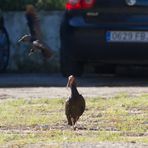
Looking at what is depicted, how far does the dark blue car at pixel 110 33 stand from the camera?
36.4ft

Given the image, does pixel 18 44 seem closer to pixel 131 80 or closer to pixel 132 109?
pixel 131 80

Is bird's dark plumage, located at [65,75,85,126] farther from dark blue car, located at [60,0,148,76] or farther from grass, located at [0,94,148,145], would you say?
dark blue car, located at [60,0,148,76]

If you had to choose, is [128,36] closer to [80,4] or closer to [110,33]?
[110,33]

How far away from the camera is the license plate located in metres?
11.1

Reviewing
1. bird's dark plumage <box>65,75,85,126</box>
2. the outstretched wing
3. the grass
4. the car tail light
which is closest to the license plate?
the car tail light

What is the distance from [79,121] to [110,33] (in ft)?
11.8

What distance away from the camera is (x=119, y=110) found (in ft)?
27.1

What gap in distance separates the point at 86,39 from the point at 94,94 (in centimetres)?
147

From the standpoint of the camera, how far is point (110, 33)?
11.1 metres

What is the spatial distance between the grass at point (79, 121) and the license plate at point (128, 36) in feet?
5.89

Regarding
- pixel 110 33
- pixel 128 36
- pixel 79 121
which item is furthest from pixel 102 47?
pixel 79 121

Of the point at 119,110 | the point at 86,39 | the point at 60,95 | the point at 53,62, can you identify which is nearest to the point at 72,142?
the point at 119,110

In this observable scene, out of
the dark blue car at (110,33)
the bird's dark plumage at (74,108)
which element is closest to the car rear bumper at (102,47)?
the dark blue car at (110,33)

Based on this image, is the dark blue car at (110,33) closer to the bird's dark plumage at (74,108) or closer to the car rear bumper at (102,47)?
the car rear bumper at (102,47)
